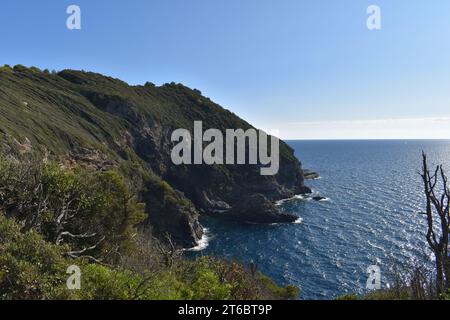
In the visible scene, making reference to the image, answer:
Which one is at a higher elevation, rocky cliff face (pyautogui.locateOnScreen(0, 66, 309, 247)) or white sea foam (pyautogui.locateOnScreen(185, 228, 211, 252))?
rocky cliff face (pyautogui.locateOnScreen(0, 66, 309, 247))

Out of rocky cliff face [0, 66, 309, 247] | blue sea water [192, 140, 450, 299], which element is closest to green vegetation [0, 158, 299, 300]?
blue sea water [192, 140, 450, 299]

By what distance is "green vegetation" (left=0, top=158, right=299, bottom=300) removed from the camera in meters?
13.1

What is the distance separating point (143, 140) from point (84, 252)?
80016mm

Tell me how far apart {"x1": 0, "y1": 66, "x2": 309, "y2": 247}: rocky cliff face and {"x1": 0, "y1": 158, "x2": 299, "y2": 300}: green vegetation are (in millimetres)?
22929

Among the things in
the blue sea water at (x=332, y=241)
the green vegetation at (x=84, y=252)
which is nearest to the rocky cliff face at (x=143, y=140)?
the blue sea water at (x=332, y=241)

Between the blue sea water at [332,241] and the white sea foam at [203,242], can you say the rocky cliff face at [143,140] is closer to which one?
the white sea foam at [203,242]

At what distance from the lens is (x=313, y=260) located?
6122cm

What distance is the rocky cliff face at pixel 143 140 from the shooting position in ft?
219

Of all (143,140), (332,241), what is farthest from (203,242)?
(143,140)

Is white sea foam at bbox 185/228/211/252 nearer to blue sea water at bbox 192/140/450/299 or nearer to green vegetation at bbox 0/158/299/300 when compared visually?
blue sea water at bbox 192/140/450/299

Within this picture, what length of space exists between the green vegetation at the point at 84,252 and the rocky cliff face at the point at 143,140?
75.2 feet

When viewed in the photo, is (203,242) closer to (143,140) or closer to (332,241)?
(332,241)

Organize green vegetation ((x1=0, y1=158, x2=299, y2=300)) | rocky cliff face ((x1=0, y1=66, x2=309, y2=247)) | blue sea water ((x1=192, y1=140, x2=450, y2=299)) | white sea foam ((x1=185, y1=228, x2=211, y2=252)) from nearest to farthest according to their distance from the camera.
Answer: green vegetation ((x1=0, y1=158, x2=299, y2=300)), blue sea water ((x1=192, y1=140, x2=450, y2=299)), rocky cliff face ((x1=0, y1=66, x2=309, y2=247)), white sea foam ((x1=185, y1=228, x2=211, y2=252))

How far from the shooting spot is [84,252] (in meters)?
24.4
